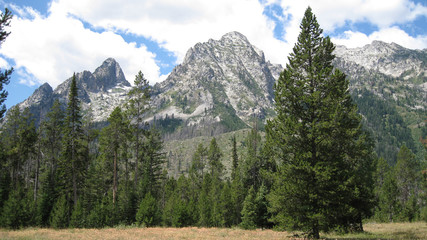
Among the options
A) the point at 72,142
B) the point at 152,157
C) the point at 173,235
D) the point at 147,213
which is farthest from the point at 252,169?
the point at 173,235

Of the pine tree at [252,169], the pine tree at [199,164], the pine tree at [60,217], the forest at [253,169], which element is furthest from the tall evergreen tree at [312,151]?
the pine tree at [199,164]

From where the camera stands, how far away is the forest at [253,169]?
1616 cm

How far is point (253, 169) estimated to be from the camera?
51.3 metres

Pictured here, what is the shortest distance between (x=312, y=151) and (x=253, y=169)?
35.5m

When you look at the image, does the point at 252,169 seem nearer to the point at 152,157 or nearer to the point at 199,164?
the point at 199,164

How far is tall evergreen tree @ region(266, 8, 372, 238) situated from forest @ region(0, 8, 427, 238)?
0.07 metres

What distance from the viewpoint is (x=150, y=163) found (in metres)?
46.5

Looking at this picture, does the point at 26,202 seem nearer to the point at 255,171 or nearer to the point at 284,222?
the point at 284,222

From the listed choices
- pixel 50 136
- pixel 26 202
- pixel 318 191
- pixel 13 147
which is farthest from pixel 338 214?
pixel 13 147

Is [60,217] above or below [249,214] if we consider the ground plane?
above

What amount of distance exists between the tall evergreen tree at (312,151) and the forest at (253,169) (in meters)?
0.07

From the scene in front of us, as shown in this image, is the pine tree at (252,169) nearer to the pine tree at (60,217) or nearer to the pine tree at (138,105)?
the pine tree at (138,105)

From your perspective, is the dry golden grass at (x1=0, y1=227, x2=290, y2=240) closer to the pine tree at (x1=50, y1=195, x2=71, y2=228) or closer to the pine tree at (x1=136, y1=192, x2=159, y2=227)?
the pine tree at (x1=50, y1=195, x2=71, y2=228)

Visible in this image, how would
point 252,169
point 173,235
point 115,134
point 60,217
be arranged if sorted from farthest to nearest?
1. point 252,169
2. point 115,134
3. point 60,217
4. point 173,235
